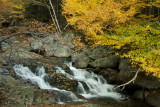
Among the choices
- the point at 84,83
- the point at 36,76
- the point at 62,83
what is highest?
Result: the point at 36,76

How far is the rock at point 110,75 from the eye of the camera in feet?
34.4

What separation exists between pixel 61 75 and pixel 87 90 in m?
2.07

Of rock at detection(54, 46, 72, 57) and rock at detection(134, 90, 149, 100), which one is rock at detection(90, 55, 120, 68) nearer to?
rock at detection(134, 90, 149, 100)

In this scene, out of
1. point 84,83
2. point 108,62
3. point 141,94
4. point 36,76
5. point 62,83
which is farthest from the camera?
point 108,62

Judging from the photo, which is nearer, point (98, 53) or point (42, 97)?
point (42, 97)

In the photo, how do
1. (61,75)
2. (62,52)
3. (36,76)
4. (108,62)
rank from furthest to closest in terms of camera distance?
1. (62,52)
2. (108,62)
3. (61,75)
4. (36,76)

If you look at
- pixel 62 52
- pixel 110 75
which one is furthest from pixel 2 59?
pixel 110 75

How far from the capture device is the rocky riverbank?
6277 mm

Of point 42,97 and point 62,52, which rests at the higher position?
point 62,52

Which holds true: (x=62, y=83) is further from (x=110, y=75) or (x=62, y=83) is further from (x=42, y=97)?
(x=110, y=75)

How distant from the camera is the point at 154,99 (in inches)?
303

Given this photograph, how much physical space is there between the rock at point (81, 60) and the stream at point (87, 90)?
32.4 inches

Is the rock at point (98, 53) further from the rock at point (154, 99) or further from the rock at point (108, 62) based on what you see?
the rock at point (154, 99)

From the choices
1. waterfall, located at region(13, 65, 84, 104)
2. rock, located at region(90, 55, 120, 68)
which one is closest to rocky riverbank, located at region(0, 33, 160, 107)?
rock, located at region(90, 55, 120, 68)
